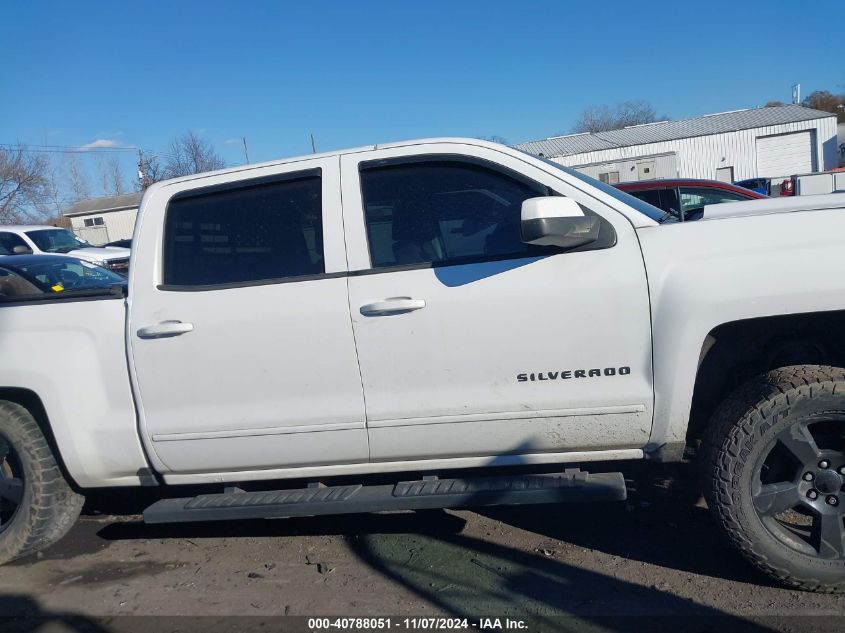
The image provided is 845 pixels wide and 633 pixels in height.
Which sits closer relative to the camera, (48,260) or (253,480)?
(253,480)

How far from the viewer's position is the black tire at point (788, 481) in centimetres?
306

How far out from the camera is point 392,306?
10.8ft

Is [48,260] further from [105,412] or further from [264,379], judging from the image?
[264,379]

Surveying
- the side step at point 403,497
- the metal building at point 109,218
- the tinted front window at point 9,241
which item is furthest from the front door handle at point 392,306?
the metal building at point 109,218

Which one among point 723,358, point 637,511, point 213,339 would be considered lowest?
point 637,511

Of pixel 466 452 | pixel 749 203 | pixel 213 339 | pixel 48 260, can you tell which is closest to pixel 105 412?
pixel 213 339

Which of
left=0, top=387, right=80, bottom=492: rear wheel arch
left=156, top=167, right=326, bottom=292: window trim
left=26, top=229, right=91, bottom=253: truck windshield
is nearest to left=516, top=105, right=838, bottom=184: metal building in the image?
left=26, top=229, right=91, bottom=253: truck windshield

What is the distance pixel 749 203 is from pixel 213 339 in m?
2.71

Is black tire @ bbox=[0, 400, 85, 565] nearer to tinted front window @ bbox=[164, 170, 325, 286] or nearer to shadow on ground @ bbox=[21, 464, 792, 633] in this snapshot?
shadow on ground @ bbox=[21, 464, 792, 633]

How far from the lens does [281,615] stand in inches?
132

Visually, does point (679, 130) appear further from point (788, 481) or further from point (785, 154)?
point (788, 481)

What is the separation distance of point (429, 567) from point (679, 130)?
44642 millimetres

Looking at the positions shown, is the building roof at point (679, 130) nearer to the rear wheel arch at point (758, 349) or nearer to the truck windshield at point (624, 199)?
the truck windshield at point (624, 199)

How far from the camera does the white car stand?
16.2 m
